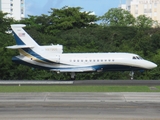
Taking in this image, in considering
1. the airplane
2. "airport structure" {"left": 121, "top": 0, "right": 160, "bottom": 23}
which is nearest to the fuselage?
the airplane

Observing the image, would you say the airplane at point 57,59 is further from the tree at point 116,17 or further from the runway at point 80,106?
the tree at point 116,17

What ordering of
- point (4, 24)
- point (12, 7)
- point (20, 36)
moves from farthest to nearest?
point (12, 7), point (4, 24), point (20, 36)

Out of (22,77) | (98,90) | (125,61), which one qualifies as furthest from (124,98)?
(22,77)

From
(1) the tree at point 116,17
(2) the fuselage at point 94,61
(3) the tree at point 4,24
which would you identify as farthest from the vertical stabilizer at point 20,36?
(1) the tree at point 116,17

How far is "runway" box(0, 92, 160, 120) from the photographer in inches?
675

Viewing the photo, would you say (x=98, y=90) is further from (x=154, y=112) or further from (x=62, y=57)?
(x=62, y=57)

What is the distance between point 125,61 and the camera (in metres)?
39.5

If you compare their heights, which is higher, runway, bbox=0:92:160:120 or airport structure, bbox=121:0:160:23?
airport structure, bbox=121:0:160:23

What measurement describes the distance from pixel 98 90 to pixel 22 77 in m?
18.3

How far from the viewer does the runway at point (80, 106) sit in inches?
675

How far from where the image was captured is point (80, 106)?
20391 mm

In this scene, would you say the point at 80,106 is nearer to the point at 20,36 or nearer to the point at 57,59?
the point at 57,59

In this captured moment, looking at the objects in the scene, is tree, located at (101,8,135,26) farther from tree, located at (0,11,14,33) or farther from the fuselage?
the fuselage

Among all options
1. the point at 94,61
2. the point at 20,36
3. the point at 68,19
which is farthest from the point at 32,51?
the point at 68,19
